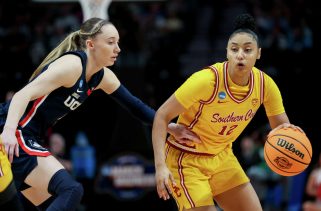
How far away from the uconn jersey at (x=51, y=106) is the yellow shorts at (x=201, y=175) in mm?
896

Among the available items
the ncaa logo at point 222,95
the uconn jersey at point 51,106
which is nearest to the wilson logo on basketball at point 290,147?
the ncaa logo at point 222,95

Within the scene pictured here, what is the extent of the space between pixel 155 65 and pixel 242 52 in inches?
257

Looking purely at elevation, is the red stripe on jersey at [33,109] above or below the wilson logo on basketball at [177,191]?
above

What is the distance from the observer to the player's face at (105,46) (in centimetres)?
500

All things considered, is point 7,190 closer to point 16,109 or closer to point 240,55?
point 16,109

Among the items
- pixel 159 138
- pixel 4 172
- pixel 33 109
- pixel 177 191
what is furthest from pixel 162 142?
pixel 4 172

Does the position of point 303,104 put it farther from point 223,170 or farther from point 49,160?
point 49,160

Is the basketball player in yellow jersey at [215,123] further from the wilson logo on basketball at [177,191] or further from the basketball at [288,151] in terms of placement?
the basketball at [288,151]

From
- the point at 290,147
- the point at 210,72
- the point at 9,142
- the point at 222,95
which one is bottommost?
the point at 290,147

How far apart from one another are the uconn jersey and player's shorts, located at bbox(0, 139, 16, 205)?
0.56 meters

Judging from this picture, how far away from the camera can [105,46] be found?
5020 millimetres

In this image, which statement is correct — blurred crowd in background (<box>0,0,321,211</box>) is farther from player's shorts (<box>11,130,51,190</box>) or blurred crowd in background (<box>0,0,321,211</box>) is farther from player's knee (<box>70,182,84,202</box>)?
player's knee (<box>70,182,84,202</box>)

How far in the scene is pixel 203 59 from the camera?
40.4ft

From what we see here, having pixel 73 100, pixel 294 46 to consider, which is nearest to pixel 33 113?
pixel 73 100
